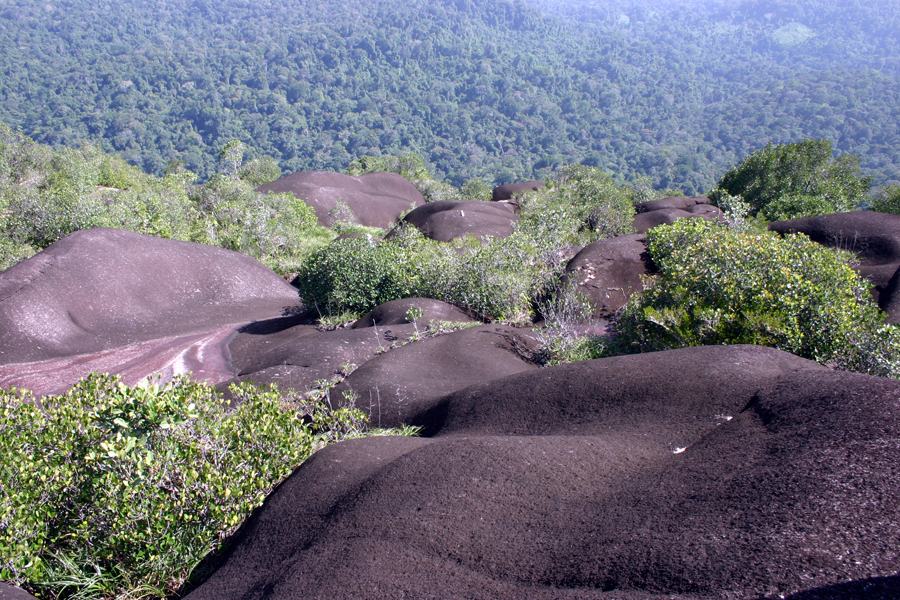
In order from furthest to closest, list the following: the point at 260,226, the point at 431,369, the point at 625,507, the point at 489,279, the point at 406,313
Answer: the point at 260,226, the point at 489,279, the point at 406,313, the point at 431,369, the point at 625,507

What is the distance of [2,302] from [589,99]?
138583 mm

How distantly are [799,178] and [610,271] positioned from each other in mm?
17363

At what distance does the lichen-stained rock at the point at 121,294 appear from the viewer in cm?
1141

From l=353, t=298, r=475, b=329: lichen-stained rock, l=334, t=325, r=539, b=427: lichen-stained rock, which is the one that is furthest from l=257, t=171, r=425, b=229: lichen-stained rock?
l=334, t=325, r=539, b=427: lichen-stained rock

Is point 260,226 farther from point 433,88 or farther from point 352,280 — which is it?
point 433,88

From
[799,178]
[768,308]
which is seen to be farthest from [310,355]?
[799,178]

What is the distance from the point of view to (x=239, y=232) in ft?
66.2

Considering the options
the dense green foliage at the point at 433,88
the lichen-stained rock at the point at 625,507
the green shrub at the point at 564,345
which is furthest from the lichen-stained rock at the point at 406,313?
the dense green foliage at the point at 433,88

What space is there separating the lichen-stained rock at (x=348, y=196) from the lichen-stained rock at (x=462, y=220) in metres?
5.11

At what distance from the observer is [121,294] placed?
13.1 metres

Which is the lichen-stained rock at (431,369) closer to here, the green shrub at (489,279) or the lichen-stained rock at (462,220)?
the green shrub at (489,279)

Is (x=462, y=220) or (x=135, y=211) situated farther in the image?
(x=462, y=220)

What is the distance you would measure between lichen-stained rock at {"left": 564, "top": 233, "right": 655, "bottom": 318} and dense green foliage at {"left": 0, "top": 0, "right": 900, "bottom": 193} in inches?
2751

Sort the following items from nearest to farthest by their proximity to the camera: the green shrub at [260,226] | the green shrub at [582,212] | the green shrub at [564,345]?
the green shrub at [564,345] → the green shrub at [582,212] → the green shrub at [260,226]
